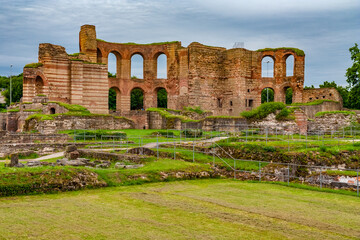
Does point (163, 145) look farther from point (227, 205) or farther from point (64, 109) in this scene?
point (64, 109)

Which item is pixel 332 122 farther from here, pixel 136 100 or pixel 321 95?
pixel 136 100

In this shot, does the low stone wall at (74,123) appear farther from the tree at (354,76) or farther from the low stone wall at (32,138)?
the tree at (354,76)

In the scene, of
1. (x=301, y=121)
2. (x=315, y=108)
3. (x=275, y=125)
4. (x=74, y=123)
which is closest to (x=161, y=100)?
(x=315, y=108)

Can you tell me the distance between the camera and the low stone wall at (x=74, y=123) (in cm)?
3090

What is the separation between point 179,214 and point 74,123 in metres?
24.1

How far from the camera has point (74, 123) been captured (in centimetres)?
3247

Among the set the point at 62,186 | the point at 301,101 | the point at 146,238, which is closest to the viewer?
the point at 146,238

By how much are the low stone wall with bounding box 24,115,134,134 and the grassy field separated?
19.2 metres

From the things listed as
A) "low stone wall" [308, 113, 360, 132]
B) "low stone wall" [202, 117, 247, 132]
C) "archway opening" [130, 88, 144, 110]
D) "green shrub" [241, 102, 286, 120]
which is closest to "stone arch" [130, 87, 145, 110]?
"archway opening" [130, 88, 144, 110]

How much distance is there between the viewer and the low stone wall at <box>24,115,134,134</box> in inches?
1217

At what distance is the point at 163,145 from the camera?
22.7 metres

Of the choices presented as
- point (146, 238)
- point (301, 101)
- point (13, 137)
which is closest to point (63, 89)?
point (13, 137)

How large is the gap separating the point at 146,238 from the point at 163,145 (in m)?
14.7

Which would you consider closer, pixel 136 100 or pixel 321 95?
pixel 321 95
